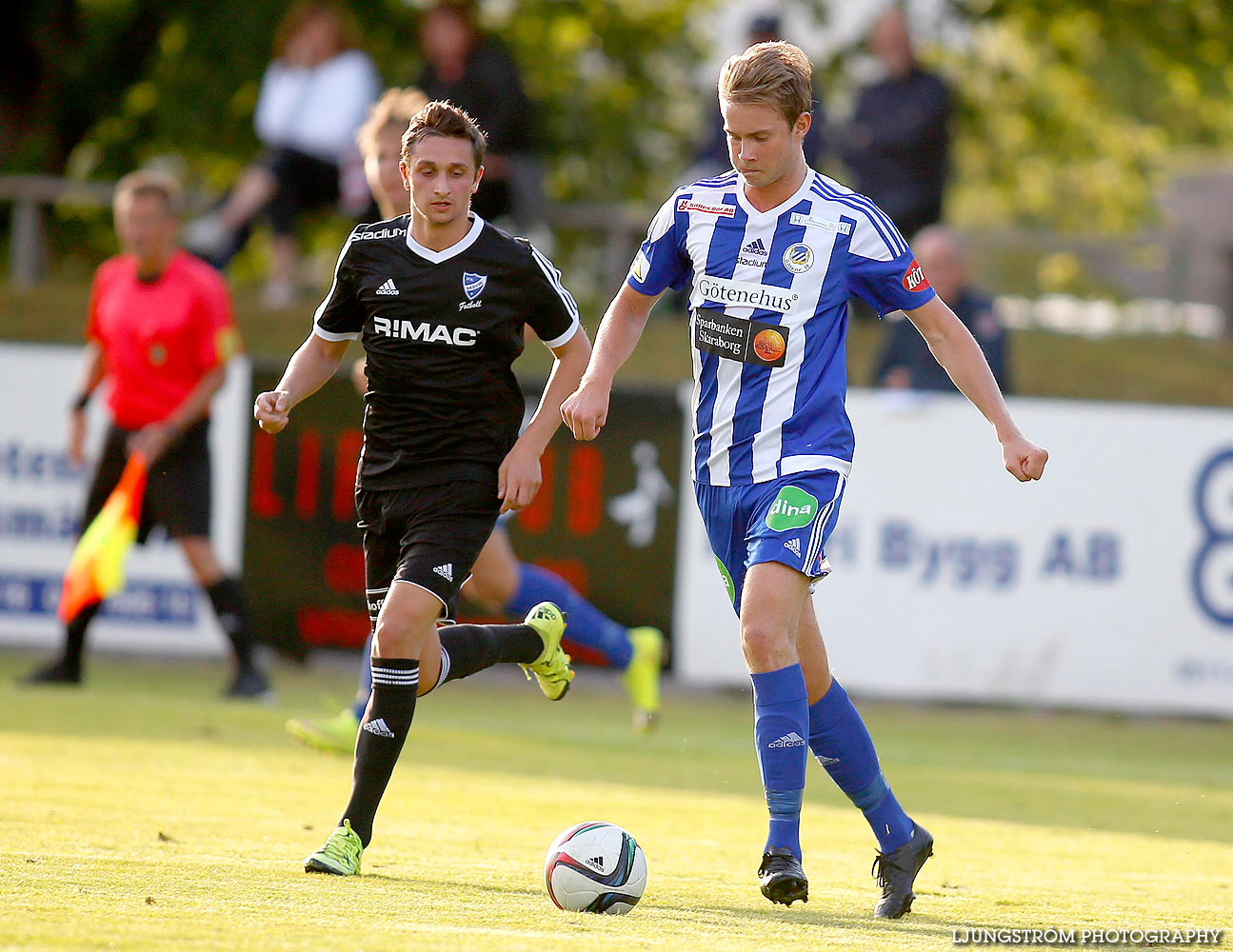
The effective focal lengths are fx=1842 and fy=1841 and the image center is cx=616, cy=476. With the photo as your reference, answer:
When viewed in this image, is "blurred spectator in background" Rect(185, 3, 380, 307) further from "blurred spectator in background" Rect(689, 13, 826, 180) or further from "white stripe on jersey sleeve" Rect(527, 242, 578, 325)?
"white stripe on jersey sleeve" Rect(527, 242, 578, 325)

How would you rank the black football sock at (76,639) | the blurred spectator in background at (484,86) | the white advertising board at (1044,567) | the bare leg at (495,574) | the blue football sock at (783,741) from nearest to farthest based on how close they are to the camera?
the blue football sock at (783,741)
the bare leg at (495,574)
the black football sock at (76,639)
the white advertising board at (1044,567)
the blurred spectator in background at (484,86)

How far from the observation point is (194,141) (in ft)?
57.9

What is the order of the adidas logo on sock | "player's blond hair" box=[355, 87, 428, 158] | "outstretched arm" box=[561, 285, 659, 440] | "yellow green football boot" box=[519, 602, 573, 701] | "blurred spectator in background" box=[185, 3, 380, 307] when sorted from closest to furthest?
"outstretched arm" box=[561, 285, 659, 440] < the adidas logo on sock < "yellow green football boot" box=[519, 602, 573, 701] < "player's blond hair" box=[355, 87, 428, 158] < "blurred spectator in background" box=[185, 3, 380, 307]

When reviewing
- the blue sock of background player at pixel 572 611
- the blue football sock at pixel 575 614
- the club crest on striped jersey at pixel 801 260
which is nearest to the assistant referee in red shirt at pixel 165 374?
the blue sock of background player at pixel 572 611

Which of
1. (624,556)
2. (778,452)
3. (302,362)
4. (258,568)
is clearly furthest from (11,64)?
(778,452)

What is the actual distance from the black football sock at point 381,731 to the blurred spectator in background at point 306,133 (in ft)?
24.1

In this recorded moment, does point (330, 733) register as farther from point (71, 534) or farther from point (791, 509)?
point (71, 534)

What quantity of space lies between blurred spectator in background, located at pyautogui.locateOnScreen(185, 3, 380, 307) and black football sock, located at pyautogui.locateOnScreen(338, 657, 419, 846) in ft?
24.1

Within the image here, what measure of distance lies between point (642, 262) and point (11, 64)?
13.9 meters

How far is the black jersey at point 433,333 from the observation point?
5520 mm

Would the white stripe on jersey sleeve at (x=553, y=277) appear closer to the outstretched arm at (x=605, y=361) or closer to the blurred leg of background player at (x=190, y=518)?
the outstretched arm at (x=605, y=361)

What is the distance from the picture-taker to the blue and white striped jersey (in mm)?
5180

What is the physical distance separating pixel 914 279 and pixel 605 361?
0.91 meters

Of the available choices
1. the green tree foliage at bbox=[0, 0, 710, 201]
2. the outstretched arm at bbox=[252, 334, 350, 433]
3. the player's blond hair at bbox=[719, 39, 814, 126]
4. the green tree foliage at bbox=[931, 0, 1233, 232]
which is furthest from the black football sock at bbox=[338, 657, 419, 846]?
the green tree foliage at bbox=[931, 0, 1233, 232]
